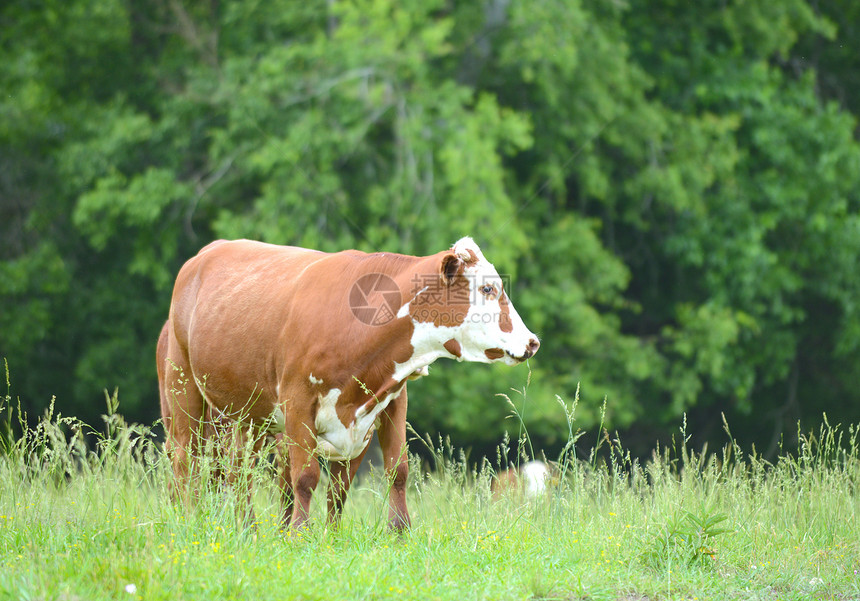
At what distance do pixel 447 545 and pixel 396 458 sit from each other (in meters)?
0.53

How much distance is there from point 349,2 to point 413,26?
93cm

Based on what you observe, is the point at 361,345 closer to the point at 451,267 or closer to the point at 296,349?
the point at 296,349

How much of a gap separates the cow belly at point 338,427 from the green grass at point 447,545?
0.91 ft

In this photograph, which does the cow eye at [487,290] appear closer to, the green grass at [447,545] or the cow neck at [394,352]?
the cow neck at [394,352]

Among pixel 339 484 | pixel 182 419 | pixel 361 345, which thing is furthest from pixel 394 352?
pixel 182 419

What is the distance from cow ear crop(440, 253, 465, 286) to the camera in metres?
4.14

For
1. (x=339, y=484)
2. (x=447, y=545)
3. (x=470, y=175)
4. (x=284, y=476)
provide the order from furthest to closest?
(x=470, y=175) < (x=284, y=476) < (x=339, y=484) < (x=447, y=545)

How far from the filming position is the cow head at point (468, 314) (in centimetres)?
418

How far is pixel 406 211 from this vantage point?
1055 centimetres

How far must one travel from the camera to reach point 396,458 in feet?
14.3

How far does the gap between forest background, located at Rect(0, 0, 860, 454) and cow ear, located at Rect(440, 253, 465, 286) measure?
5.92m

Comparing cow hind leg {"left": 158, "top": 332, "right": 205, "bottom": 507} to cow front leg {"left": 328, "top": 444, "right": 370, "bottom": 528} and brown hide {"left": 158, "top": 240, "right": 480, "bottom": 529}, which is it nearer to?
brown hide {"left": 158, "top": 240, "right": 480, "bottom": 529}

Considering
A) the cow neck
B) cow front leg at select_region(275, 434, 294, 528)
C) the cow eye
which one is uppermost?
the cow eye

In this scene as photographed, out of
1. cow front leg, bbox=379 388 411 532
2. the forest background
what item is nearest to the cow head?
cow front leg, bbox=379 388 411 532
